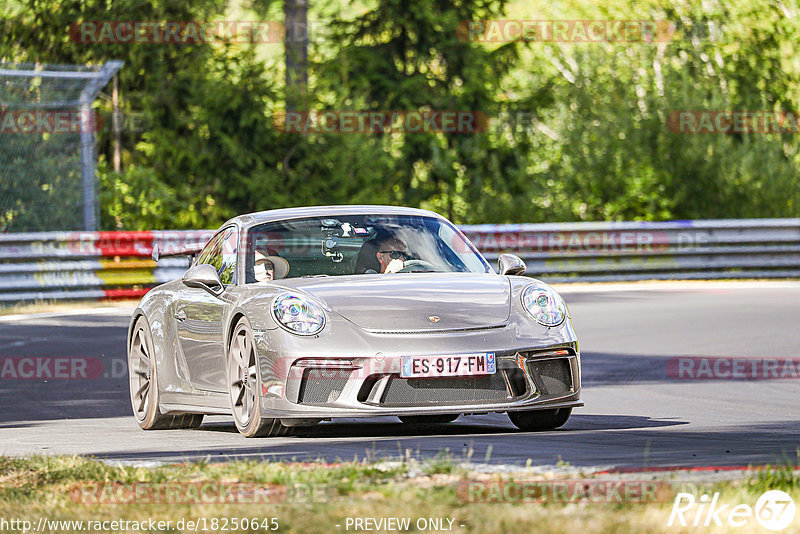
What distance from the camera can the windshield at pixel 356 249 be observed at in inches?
386

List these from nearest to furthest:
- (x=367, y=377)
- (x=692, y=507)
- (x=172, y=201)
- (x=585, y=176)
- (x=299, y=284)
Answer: (x=692, y=507), (x=367, y=377), (x=299, y=284), (x=172, y=201), (x=585, y=176)

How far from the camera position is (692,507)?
5469mm

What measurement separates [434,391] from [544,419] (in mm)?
962

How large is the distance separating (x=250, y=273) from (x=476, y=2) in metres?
29.1

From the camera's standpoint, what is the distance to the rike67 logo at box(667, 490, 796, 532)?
526 centimetres

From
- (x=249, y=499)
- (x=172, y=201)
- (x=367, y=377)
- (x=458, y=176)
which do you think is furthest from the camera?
(x=458, y=176)

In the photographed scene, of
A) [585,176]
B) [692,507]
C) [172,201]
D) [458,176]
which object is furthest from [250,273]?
[458,176]

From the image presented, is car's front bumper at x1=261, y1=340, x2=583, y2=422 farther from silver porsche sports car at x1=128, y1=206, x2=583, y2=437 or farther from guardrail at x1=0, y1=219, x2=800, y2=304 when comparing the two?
guardrail at x1=0, y1=219, x2=800, y2=304

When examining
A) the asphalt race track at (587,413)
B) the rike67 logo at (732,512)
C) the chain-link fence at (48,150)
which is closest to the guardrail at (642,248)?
the chain-link fence at (48,150)

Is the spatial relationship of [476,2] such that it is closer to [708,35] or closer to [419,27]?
[419,27]

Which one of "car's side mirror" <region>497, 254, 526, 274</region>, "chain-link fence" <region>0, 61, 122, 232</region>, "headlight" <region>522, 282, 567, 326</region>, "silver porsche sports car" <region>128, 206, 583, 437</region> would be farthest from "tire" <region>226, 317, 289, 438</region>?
"chain-link fence" <region>0, 61, 122, 232</region>

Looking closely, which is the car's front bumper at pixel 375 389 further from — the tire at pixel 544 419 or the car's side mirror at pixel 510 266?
the car's side mirror at pixel 510 266

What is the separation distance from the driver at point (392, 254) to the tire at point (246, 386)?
1.12 m

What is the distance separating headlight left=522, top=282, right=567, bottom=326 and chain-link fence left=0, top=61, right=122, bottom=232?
1379cm
